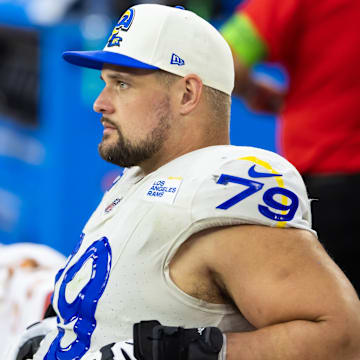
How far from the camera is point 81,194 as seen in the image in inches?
236

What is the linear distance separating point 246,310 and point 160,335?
194 millimetres

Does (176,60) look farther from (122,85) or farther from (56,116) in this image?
(56,116)

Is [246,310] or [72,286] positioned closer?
[246,310]

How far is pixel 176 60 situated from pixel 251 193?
0.43m

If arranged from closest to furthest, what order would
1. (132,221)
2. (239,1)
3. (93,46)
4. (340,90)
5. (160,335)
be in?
1. (160,335)
2. (132,221)
3. (340,90)
4. (93,46)
5. (239,1)

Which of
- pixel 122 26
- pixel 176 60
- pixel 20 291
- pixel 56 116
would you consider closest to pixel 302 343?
pixel 176 60

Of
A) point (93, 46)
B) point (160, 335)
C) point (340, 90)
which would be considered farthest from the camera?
point (93, 46)

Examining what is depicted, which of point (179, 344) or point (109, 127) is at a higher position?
point (109, 127)

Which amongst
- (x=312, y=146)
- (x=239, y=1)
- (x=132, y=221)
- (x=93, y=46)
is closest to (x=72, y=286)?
(x=132, y=221)

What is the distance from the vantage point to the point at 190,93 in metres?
2.43

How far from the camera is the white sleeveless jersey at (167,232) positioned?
2172mm

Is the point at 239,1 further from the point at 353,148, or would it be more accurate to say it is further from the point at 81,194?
the point at 353,148

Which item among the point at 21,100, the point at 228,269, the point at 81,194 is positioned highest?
the point at 228,269

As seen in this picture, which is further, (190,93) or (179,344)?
(190,93)
